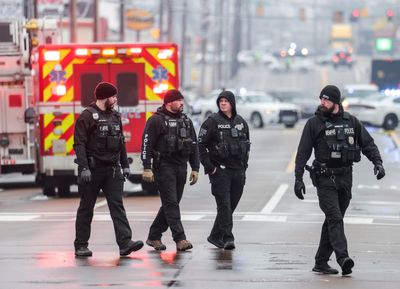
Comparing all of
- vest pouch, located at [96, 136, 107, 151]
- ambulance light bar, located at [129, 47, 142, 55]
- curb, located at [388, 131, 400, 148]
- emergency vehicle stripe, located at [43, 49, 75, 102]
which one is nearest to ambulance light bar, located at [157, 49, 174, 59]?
ambulance light bar, located at [129, 47, 142, 55]

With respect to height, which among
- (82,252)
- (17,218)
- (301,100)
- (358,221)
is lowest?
(301,100)

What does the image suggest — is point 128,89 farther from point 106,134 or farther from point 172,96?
point 106,134

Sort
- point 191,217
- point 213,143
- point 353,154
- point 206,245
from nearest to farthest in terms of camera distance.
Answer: point 353,154 → point 213,143 → point 206,245 → point 191,217

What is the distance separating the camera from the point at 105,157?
14.1 m

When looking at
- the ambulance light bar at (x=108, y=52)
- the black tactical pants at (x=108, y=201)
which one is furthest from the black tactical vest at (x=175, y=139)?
the ambulance light bar at (x=108, y=52)

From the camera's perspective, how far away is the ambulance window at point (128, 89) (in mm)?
23516

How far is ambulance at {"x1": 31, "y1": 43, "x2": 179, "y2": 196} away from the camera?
23344mm

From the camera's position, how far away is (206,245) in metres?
15.4

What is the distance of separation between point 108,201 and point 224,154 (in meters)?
1.42

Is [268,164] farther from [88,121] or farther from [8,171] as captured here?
[88,121]

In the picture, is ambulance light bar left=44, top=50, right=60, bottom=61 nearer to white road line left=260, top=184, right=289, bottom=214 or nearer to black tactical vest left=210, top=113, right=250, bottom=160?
white road line left=260, top=184, right=289, bottom=214

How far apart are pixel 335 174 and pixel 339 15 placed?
7193 centimetres

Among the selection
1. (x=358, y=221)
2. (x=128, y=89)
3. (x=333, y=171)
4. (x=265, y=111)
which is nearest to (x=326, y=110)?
(x=333, y=171)

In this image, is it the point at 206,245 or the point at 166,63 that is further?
the point at 166,63
